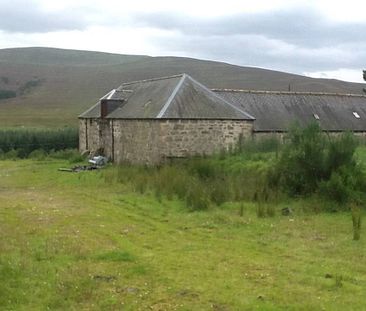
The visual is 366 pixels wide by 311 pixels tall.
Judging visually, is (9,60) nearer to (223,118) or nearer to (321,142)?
(223,118)

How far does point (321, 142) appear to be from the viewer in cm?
1614

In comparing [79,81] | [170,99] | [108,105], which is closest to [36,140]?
[108,105]

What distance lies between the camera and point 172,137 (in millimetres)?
26016

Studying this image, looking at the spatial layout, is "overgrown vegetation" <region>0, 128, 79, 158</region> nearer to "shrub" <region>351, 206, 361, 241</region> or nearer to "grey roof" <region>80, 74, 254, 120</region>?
"grey roof" <region>80, 74, 254, 120</region>

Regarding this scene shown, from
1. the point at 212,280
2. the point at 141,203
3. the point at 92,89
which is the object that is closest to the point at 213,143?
the point at 141,203

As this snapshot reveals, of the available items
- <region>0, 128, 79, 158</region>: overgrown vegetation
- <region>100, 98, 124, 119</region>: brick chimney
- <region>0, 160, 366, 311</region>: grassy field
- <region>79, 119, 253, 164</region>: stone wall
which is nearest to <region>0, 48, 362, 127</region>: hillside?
<region>0, 128, 79, 158</region>: overgrown vegetation

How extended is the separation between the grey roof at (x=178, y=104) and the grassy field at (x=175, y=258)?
35.0 ft

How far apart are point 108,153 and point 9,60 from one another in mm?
98349

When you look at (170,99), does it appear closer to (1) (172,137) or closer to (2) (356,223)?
(1) (172,137)

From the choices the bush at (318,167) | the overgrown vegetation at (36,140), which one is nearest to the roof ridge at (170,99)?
the bush at (318,167)

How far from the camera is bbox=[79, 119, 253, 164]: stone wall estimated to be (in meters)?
26.0

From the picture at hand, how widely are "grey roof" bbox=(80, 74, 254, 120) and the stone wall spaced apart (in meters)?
0.28

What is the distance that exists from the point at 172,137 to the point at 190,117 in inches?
48.5

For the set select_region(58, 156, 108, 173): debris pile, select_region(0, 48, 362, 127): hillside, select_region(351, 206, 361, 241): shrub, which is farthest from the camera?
select_region(0, 48, 362, 127): hillside
